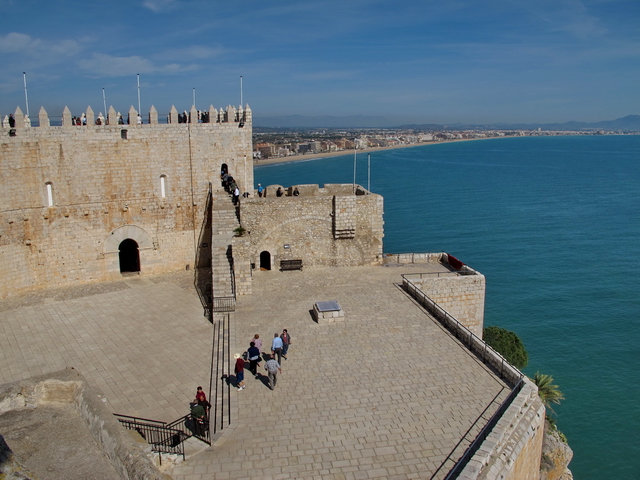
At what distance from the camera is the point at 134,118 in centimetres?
2184

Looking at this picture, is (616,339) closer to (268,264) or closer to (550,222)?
(268,264)

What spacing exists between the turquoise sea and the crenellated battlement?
1856 cm

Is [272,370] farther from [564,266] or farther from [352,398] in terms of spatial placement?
[564,266]

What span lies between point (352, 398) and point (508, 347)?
14634 millimetres

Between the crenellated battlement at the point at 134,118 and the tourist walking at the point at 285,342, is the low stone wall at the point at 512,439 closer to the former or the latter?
the tourist walking at the point at 285,342

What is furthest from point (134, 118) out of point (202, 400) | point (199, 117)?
point (202, 400)

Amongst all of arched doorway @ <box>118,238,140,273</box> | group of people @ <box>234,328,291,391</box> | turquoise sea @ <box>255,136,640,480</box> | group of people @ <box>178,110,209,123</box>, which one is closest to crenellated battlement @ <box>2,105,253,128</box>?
group of people @ <box>178,110,209,123</box>

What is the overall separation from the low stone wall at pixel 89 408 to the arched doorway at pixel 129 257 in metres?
16.1

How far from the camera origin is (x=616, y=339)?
30.0m

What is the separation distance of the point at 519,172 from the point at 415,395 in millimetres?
101136

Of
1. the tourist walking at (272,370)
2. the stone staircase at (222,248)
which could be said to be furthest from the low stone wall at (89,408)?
the stone staircase at (222,248)

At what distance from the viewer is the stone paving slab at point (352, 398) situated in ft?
32.6

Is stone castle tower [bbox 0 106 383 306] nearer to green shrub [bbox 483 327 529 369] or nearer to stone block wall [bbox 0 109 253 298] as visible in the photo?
stone block wall [bbox 0 109 253 298]

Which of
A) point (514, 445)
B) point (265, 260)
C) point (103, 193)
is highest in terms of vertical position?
point (103, 193)
